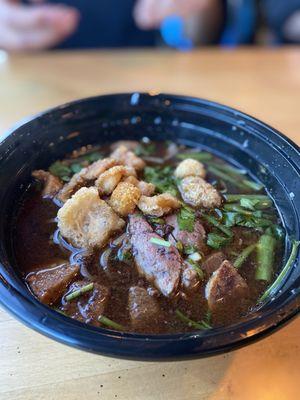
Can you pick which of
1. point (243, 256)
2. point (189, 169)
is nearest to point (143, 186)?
point (189, 169)

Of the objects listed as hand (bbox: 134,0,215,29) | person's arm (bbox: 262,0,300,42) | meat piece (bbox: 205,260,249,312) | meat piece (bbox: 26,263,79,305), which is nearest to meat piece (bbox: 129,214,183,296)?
meat piece (bbox: 205,260,249,312)

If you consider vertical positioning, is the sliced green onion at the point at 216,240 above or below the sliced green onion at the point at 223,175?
below

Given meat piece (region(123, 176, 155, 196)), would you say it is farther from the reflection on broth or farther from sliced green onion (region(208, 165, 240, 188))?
sliced green onion (region(208, 165, 240, 188))

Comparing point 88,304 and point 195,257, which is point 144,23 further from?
point 88,304

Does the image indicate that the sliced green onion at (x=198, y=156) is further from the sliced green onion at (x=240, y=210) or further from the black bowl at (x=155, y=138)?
the sliced green onion at (x=240, y=210)

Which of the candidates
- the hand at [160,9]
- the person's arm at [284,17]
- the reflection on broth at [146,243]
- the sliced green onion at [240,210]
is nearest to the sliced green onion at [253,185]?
the reflection on broth at [146,243]

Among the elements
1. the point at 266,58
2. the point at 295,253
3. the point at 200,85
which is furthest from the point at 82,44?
the point at 295,253
